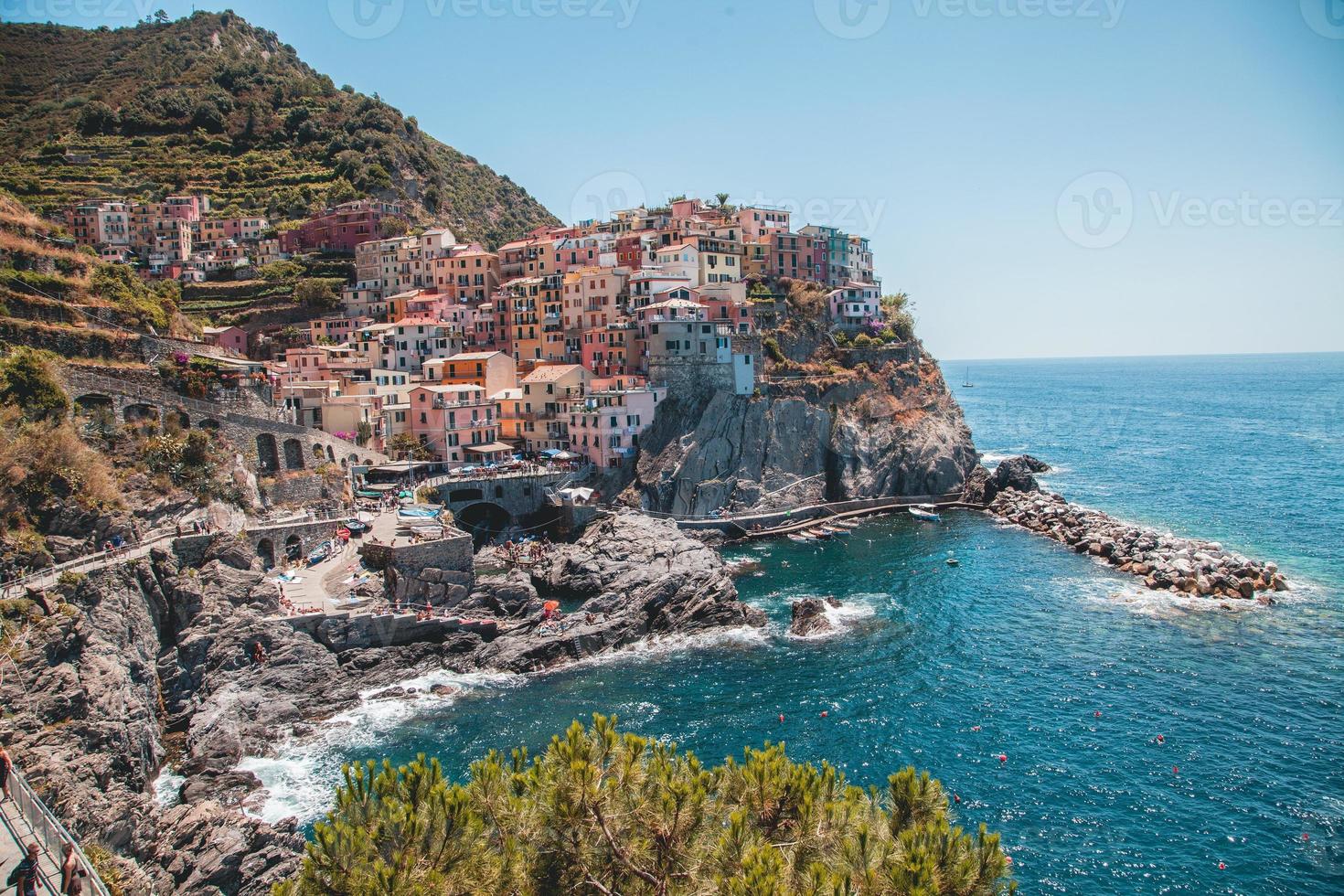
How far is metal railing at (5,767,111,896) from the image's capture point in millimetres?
17750

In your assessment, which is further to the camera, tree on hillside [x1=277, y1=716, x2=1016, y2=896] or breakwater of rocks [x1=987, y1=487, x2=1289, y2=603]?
breakwater of rocks [x1=987, y1=487, x2=1289, y2=603]

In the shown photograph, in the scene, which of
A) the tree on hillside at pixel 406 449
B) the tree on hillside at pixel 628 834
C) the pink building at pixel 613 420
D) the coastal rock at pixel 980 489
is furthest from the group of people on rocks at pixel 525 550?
the tree on hillside at pixel 628 834

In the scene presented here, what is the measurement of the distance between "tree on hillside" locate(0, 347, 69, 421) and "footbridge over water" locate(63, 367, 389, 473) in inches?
65.5

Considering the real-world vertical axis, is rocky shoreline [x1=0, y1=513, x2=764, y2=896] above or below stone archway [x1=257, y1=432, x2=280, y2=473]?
below

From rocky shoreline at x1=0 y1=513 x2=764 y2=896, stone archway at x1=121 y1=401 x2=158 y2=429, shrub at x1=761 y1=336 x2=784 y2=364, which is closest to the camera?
rocky shoreline at x1=0 y1=513 x2=764 y2=896

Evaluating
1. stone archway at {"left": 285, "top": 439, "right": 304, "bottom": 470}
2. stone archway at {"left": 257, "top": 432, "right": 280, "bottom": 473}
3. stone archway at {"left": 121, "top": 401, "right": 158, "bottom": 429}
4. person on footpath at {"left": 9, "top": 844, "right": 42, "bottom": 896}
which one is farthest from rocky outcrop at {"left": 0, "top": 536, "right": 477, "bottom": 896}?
stone archway at {"left": 285, "top": 439, "right": 304, "bottom": 470}

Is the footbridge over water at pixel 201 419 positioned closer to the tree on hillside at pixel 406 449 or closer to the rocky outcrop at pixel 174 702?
the tree on hillside at pixel 406 449

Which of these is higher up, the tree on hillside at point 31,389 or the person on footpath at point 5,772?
the tree on hillside at point 31,389

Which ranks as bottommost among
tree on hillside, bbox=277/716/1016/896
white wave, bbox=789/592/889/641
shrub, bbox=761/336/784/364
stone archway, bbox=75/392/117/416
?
white wave, bbox=789/592/889/641

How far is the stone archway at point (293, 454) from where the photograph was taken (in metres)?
54.7

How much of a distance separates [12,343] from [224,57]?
4823 inches

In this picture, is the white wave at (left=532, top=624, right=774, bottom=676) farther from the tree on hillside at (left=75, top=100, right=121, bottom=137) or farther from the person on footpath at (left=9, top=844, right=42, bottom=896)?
the tree on hillside at (left=75, top=100, right=121, bottom=137)

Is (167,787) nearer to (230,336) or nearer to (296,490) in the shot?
(296,490)

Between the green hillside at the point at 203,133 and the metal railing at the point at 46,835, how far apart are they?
3776 inches
